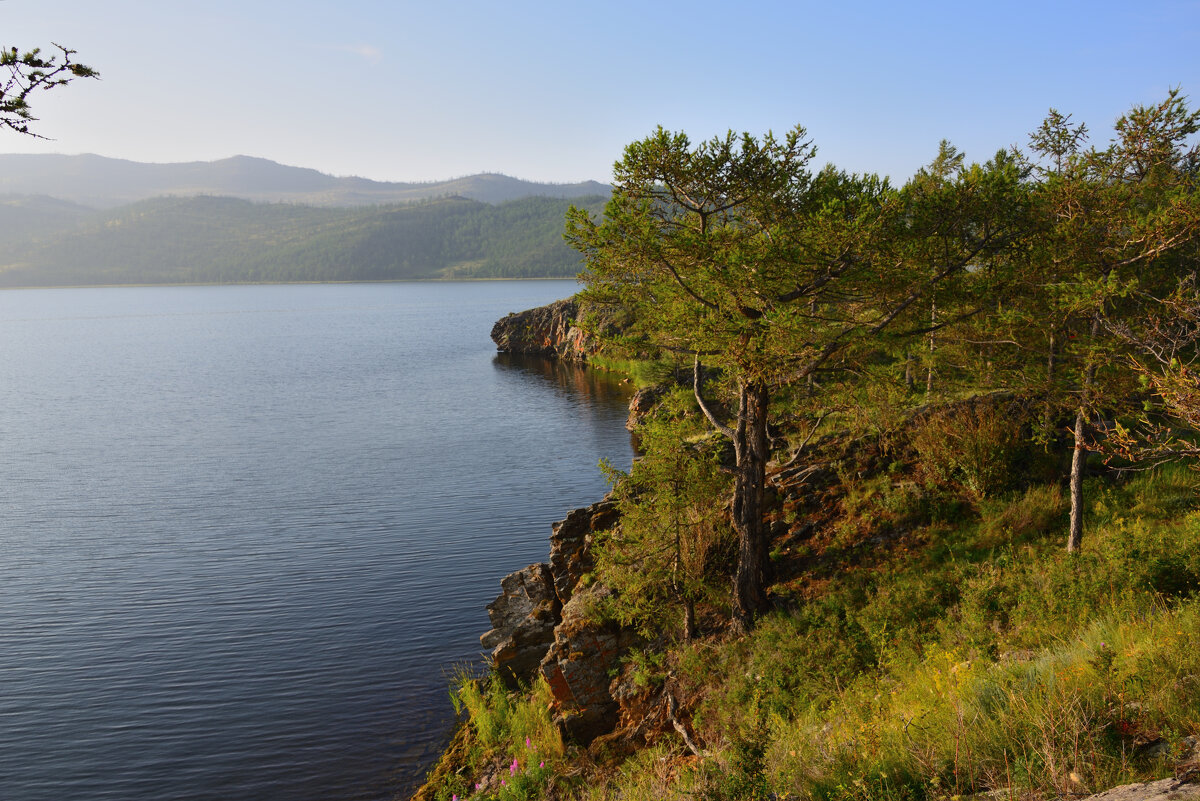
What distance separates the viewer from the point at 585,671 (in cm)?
1662

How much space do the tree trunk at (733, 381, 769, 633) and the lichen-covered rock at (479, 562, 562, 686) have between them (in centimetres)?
657

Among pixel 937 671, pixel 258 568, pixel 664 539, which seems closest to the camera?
pixel 937 671

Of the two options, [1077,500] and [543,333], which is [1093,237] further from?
[543,333]

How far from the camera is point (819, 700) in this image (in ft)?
40.5

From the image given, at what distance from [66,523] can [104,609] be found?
11.5m

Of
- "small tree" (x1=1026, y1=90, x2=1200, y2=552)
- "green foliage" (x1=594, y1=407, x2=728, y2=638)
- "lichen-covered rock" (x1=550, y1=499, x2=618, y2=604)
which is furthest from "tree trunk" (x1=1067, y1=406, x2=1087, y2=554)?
"lichen-covered rock" (x1=550, y1=499, x2=618, y2=604)

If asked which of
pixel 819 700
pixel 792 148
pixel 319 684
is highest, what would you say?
pixel 792 148

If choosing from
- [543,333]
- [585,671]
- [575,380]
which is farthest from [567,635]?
[543,333]

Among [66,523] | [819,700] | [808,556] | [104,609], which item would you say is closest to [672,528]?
[808,556]

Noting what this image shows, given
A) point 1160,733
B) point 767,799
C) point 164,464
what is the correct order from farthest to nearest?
point 164,464 → point 767,799 → point 1160,733

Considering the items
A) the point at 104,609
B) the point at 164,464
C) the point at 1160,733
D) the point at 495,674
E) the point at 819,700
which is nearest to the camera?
the point at 1160,733

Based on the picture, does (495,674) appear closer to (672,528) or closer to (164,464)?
(672,528)

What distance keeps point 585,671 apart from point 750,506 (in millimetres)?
5465

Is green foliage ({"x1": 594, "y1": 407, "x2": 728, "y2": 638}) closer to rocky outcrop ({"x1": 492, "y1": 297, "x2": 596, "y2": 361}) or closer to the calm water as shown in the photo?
the calm water
